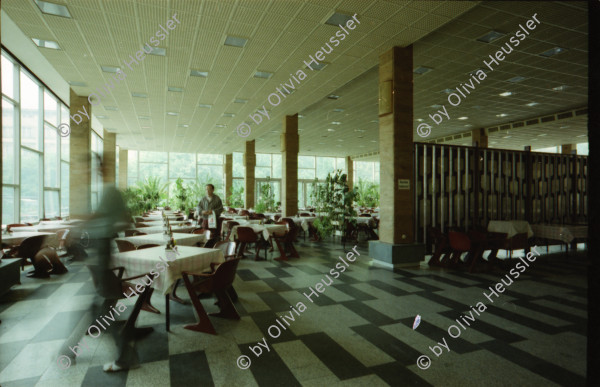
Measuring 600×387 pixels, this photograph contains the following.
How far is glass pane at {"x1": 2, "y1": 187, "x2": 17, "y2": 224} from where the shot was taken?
7.43 meters

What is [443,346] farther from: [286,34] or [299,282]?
[286,34]

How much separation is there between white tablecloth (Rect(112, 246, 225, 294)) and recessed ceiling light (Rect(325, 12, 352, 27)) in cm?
417

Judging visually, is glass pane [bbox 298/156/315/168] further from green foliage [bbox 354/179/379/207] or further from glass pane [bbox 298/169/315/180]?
green foliage [bbox 354/179/379/207]

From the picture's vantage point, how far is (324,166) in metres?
24.3

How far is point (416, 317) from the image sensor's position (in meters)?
3.85

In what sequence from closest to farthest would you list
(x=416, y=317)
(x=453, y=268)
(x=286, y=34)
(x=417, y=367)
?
(x=417, y=367) < (x=416, y=317) < (x=286, y=34) < (x=453, y=268)

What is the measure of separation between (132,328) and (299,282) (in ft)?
9.57

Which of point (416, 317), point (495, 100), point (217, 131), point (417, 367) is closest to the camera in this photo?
point (417, 367)

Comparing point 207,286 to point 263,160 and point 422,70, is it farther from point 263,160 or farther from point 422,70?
point 263,160

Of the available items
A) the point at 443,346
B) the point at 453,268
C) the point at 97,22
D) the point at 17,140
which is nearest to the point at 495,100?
the point at 453,268

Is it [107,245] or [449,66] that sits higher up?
[449,66]

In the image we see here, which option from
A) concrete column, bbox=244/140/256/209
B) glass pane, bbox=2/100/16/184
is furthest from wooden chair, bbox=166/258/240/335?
concrete column, bbox=244/140/256/209

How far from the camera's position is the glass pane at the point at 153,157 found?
2017 cm

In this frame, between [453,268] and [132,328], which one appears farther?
[453,268]
